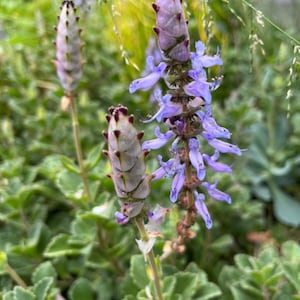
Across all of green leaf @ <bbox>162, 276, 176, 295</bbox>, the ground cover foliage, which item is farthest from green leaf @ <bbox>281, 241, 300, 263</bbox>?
green leaf @ <bbox>162, 276, 176, 295</bbox>

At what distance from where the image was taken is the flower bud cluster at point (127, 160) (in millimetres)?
793

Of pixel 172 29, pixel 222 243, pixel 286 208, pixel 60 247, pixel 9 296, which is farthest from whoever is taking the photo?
pixel 286 208

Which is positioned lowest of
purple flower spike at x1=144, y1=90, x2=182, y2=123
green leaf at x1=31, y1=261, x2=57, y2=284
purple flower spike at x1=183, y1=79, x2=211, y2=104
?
green leaf at x1=31, y1=261, x2=57, y2=284

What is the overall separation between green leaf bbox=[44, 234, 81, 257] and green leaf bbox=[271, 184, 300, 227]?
2.06 ft

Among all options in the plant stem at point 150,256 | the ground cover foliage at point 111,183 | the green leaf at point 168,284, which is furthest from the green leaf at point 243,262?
the plant stem at point 150,256

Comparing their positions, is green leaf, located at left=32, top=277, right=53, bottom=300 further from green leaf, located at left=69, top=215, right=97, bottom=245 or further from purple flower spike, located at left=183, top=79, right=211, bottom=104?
purple flower spike, located at left=183, top=79, right=211, bottom=104

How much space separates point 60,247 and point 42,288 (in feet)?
0.68

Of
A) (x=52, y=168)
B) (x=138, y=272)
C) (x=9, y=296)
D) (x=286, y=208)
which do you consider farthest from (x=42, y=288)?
(x=286, y=208)

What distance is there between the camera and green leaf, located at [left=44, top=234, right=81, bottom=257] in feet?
4.17

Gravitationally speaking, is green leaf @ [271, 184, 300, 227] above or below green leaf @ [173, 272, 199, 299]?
below

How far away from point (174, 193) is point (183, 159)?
2.3 inches

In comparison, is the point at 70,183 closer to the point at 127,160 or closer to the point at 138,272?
the point at 138,272

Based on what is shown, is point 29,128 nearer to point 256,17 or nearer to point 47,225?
point 47,225

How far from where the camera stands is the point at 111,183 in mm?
1377
